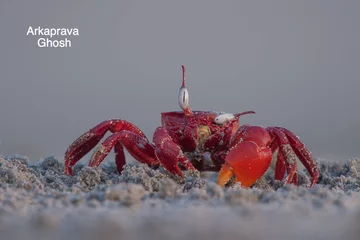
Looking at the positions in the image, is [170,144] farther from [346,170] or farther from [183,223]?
[183,223]

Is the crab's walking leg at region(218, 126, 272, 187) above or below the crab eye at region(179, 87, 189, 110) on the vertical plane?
below

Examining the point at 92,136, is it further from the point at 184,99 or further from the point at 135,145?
the point at 184,99

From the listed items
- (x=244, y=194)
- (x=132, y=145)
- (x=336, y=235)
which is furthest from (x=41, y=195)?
(x=132, y=145)

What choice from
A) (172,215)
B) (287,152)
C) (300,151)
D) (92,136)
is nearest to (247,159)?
(287,152)

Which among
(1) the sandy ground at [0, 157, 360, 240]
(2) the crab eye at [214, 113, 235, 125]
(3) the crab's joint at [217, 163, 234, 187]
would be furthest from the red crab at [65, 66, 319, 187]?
(1) the sandy ground at [0, 157, 360, 240]

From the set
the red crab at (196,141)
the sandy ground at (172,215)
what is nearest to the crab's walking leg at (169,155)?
the red crab at (196,141)

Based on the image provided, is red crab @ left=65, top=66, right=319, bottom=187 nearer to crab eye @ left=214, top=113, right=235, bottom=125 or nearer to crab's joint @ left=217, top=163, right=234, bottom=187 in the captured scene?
crab eye @ left=214, top=113, right=235, bottom=125
